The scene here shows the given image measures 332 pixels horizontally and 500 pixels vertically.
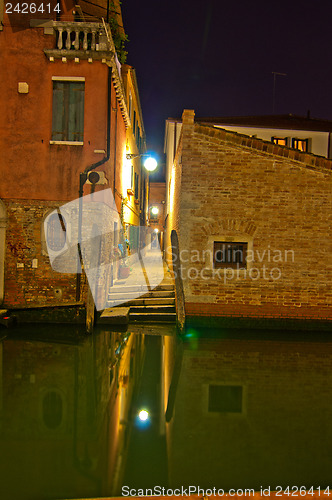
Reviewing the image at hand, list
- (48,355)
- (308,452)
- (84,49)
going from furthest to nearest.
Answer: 1. (84,49)
2. (48,355)
3. (308,452)

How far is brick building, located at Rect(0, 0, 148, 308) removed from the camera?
27.9ft

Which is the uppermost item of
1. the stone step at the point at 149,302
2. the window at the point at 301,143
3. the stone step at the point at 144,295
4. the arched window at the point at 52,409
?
the window at the point at 301,143

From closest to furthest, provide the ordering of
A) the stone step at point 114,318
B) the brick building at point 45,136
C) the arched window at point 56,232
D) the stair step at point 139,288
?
the stone step at point 114,318
the brick building at point 45,136
the arched window at point 56,232
the stair step at point 139,288

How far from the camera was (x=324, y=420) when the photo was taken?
4074mm

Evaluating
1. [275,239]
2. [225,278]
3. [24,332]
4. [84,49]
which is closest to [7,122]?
[84,49]

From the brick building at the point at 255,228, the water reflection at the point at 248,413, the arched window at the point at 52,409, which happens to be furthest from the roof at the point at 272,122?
the arched window at the point at 52,409

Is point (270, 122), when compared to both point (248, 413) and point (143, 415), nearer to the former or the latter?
point (248, 413)

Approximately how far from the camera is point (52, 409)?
4223 mm

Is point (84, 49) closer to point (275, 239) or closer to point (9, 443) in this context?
point (275, 239)

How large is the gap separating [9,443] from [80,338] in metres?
3.81

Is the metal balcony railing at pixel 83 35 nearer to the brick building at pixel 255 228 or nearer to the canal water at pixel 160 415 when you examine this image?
the brick building at pixel 255 228

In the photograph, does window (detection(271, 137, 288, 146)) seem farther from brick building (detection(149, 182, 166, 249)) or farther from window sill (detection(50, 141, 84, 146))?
brick building (detection(149, 182, 166, 249))

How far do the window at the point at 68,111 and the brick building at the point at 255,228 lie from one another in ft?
9.96

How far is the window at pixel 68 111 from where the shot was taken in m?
8.72
